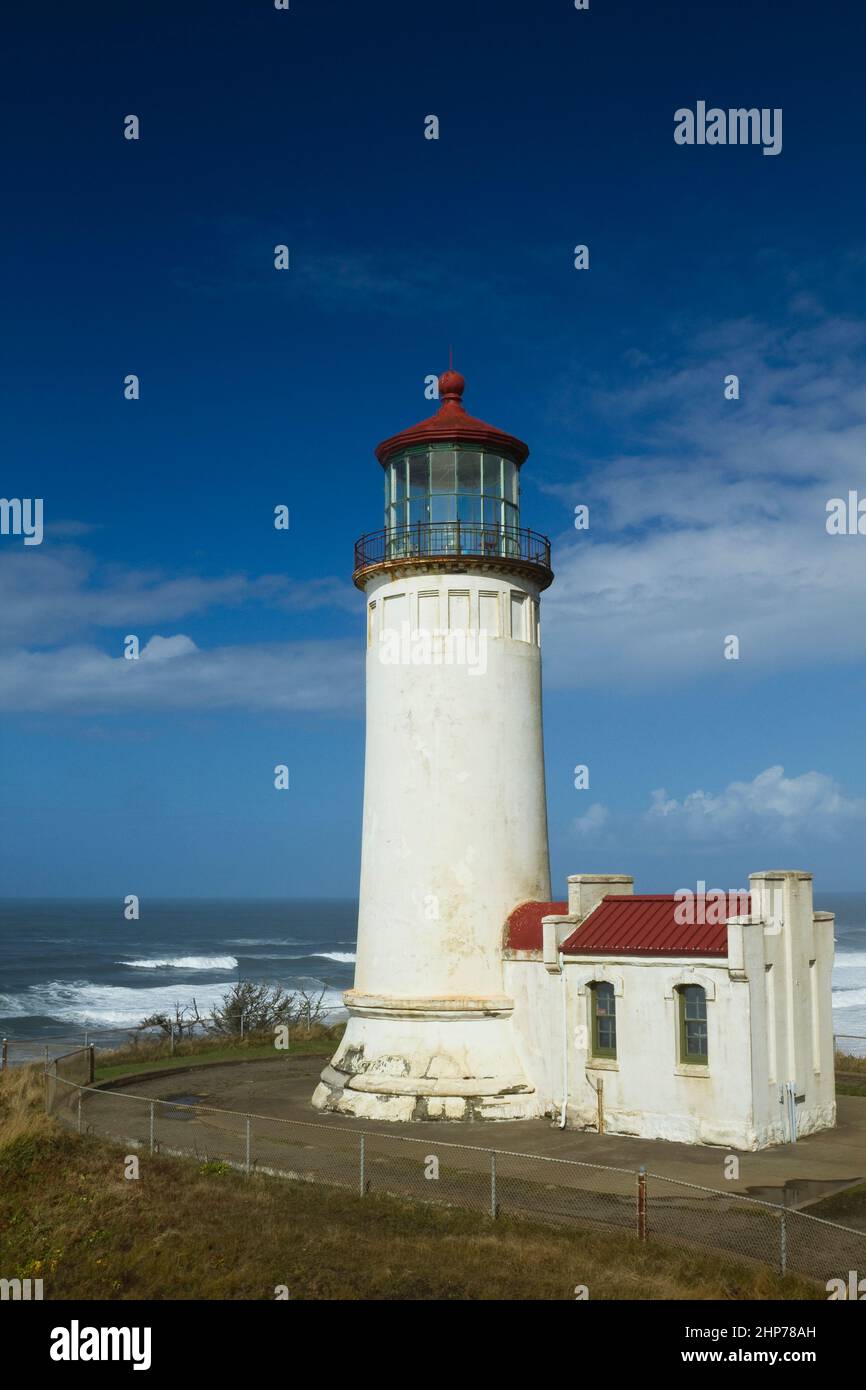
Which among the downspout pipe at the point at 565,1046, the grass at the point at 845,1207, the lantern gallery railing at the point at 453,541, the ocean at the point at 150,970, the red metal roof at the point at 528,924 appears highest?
the lantern gallery railing at the point at 453,541

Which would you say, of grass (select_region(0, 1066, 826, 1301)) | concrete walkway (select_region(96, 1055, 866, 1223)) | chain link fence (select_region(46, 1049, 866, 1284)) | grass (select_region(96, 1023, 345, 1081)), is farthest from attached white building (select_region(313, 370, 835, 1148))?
grass (select_region(96, 1023, 345, 1081))

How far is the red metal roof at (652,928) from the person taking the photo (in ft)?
55.8

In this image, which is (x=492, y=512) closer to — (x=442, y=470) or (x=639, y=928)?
(x=442, y=470)

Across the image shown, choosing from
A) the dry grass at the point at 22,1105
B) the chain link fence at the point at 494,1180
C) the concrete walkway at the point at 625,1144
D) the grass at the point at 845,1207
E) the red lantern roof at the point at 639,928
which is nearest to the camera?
the chain link fence at the point at 494,1180

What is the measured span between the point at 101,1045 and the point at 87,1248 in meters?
26.1

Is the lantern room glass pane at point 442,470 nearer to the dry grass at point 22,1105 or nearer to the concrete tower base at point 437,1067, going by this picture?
the concrete tower base at point 437,1067

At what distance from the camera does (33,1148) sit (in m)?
15.0

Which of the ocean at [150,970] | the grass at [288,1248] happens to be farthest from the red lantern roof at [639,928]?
the ocean at [150,970]

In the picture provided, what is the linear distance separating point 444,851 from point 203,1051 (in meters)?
10.1

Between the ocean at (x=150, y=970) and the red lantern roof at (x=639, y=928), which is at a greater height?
the red lantern roof at (x=639, y=928)

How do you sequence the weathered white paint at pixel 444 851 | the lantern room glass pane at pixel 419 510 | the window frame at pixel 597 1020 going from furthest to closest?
1. the lantern room glass pane at pixel 419 510
2. the weathered white paint at pixel 444 851
3. the window frame at pixel 597 1020

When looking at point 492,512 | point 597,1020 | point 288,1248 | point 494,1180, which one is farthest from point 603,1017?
point 492,512
